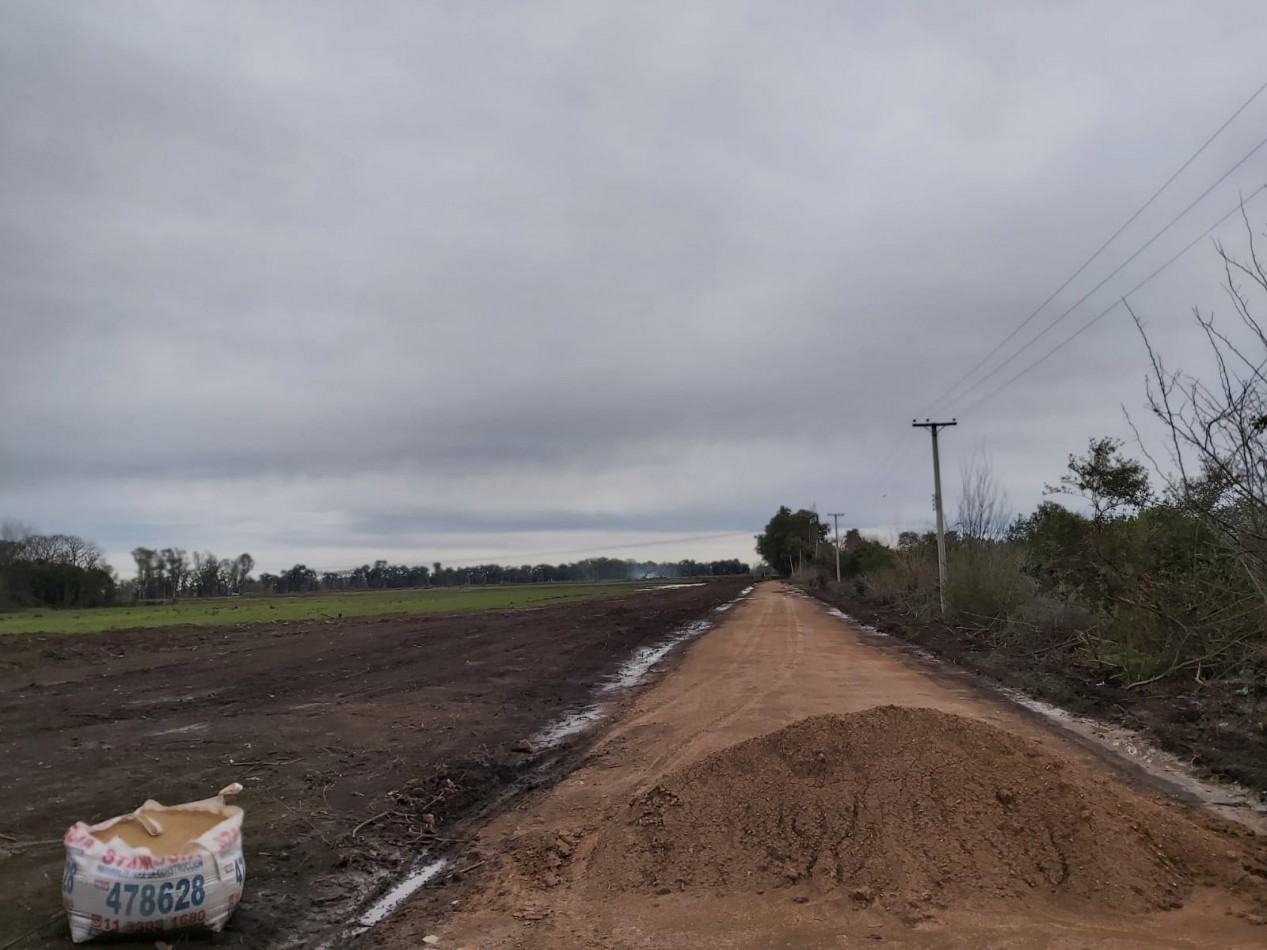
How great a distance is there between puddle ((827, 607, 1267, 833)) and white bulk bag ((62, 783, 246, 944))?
7.15 metres

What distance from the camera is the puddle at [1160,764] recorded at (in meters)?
6.71

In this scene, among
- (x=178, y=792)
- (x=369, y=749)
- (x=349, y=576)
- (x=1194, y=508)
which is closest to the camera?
(x=178, y=792)

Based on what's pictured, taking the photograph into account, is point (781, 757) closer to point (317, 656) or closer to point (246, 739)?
point (246, 739)

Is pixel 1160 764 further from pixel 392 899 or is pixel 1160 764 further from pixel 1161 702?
pixel 392 899

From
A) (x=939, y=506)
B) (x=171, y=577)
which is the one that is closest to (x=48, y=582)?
(x=171, y=577)

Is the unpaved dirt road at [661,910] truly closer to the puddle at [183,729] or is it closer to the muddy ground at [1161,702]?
the muddy ground at [1161,702]

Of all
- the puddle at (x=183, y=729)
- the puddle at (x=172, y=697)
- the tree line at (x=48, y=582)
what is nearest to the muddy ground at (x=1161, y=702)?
the puddle at (x=183, y=729)

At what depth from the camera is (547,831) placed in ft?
22.4

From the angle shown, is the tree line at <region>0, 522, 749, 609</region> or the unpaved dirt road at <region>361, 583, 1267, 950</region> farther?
the tree line at <region>0, 522, 749, 609</region>

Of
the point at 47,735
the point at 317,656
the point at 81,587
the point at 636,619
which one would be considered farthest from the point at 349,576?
the point at 47,735

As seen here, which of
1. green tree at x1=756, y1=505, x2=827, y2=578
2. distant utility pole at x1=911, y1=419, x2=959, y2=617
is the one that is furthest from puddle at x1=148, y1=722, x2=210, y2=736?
green tree at x1=756, y1=505, x2=827, y2=578

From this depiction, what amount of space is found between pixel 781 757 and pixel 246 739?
22.7ft

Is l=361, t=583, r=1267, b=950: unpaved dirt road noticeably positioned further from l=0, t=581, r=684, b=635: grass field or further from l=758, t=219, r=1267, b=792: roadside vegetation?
l=0, t=581, r=684, b=635: grass field

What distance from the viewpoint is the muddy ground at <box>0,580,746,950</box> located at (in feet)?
18.9
